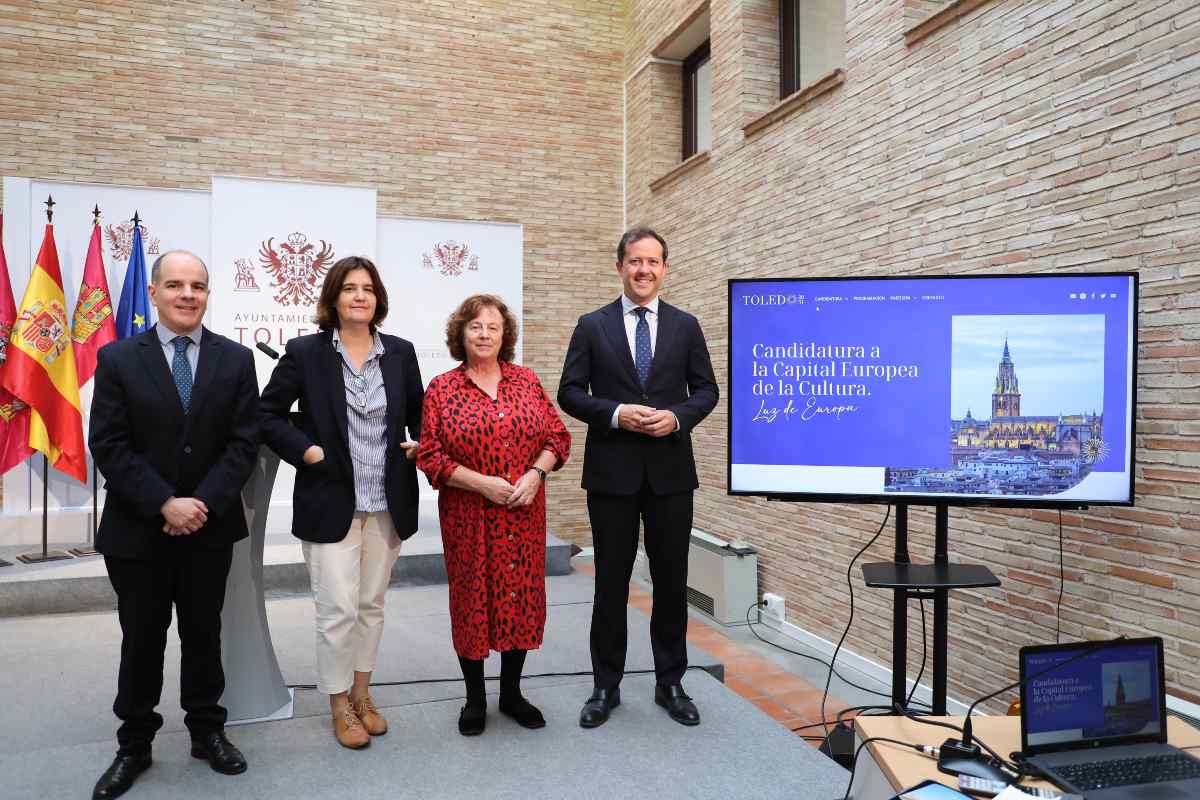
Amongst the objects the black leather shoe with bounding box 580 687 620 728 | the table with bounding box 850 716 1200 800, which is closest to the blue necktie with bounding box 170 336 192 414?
the black leather shoe with bounding box 580 687 620 728

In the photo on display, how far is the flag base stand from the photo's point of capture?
4941mm

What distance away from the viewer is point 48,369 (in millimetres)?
5137

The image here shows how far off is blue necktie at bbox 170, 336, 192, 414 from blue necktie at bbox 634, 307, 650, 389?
143 cm

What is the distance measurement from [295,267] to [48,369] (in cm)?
185

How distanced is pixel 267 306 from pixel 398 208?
131cm

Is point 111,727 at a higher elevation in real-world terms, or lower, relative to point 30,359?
lower

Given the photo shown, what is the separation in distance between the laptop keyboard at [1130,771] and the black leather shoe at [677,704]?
4.63 feet

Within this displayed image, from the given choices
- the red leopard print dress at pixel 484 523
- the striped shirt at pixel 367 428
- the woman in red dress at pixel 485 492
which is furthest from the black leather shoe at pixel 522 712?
the striped shirt at pixel 367 428

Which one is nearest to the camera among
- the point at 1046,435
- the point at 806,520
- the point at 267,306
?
the point at 1046,435

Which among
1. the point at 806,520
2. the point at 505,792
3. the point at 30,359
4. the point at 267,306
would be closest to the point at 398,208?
the point at 267,306

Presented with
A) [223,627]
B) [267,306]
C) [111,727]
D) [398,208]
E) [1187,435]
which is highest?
[398,208]

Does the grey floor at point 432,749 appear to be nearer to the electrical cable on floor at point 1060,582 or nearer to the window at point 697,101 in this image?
the electrical cable on floor at point 1060,582

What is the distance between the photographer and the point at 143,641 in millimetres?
2367

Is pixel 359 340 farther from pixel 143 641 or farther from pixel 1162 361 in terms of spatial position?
pixel 1162 361
